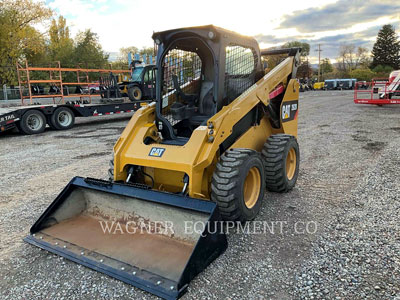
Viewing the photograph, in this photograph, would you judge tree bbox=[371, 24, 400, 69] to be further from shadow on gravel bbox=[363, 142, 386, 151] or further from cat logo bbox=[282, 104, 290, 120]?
cat logo bbox=[282, 104, 290, 120]

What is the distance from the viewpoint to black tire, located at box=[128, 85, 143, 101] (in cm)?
1458

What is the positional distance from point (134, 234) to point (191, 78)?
2256 mm

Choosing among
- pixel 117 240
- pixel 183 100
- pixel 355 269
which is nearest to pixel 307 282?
pixel 355 269

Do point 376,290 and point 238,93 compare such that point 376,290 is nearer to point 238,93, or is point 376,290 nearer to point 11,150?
point 238,93

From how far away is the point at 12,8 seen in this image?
24891 mm

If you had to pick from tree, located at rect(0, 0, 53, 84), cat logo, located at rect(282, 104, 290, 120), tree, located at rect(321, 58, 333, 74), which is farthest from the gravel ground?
tree, located at rect(321, 58, 333, 74)

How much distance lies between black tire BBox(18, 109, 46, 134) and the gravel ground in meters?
4.47

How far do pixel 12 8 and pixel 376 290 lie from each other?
97.2ft

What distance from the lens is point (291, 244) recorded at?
338cm

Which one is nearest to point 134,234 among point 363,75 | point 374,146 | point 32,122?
point 374,146

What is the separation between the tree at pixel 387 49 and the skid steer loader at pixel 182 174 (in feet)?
236

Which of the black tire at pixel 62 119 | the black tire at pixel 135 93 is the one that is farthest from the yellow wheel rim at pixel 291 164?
the black tire at pixel 135 93

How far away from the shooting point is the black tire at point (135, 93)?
14.6 meters

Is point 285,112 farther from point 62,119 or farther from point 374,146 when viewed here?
point 62,119
